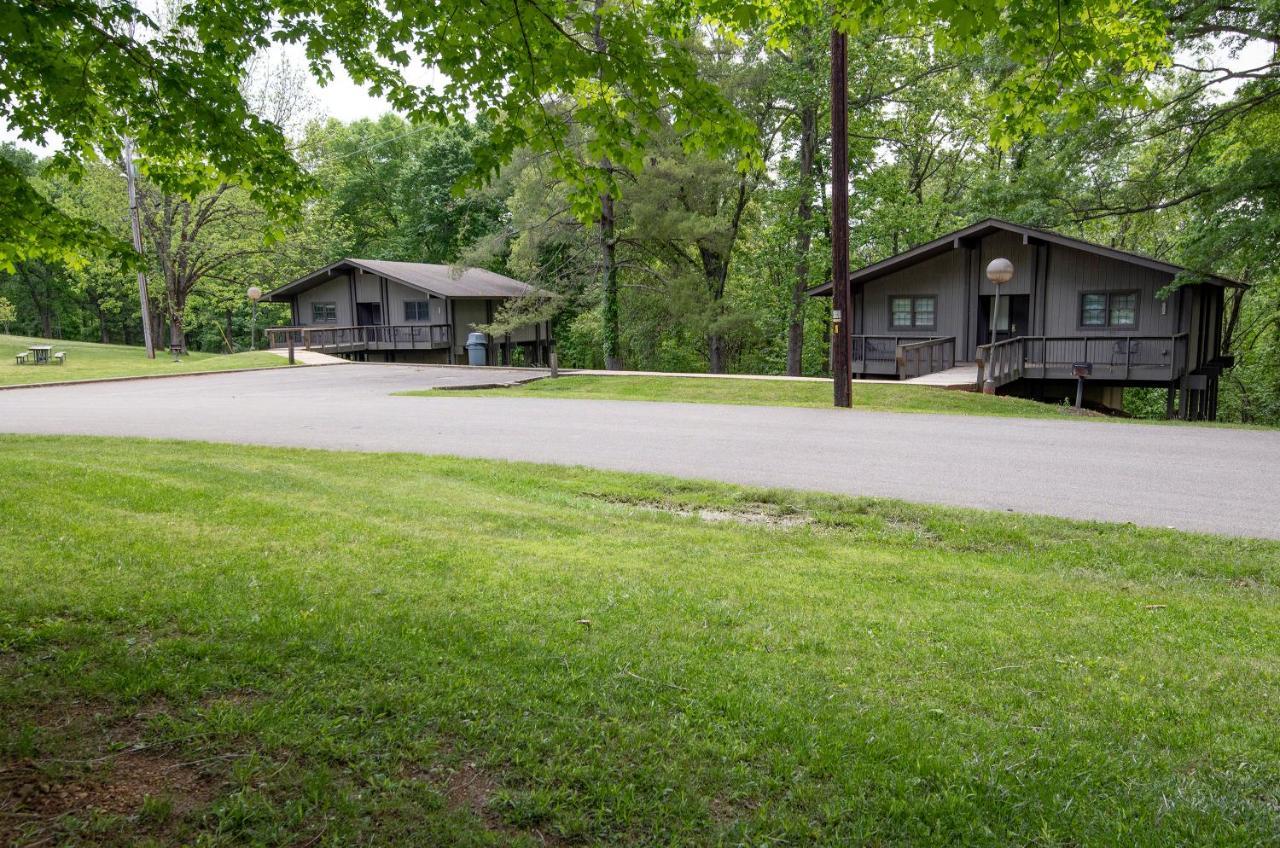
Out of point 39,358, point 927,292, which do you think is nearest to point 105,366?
point 39,358

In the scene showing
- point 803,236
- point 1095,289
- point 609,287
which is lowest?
point 1095,289

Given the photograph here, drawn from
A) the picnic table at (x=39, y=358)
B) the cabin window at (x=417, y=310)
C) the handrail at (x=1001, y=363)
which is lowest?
the handrail at (x=1001, y=363)

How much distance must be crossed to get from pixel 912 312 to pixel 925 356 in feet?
8.71

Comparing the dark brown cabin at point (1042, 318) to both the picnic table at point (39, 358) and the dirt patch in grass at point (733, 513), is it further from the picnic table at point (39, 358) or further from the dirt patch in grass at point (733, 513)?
the picnic table at point (39, 358)

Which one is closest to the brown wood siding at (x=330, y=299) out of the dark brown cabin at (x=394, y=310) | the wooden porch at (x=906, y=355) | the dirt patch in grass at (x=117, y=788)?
the dark brown cabin at (x=394, y=310)

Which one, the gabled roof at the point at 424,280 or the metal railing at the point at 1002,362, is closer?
the metal railing at the point at 1002,362

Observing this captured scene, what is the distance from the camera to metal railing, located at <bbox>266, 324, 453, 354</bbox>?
40812 mm

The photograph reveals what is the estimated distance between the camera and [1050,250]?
84.5ft

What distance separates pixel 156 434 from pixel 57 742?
37.7 ft

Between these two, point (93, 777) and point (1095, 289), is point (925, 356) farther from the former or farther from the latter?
point (93, 777)

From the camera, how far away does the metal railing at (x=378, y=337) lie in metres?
40.8

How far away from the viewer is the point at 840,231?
17.2 m

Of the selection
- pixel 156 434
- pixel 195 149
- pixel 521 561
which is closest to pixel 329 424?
pixel 156 434

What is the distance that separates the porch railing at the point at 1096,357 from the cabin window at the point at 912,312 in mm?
3451
